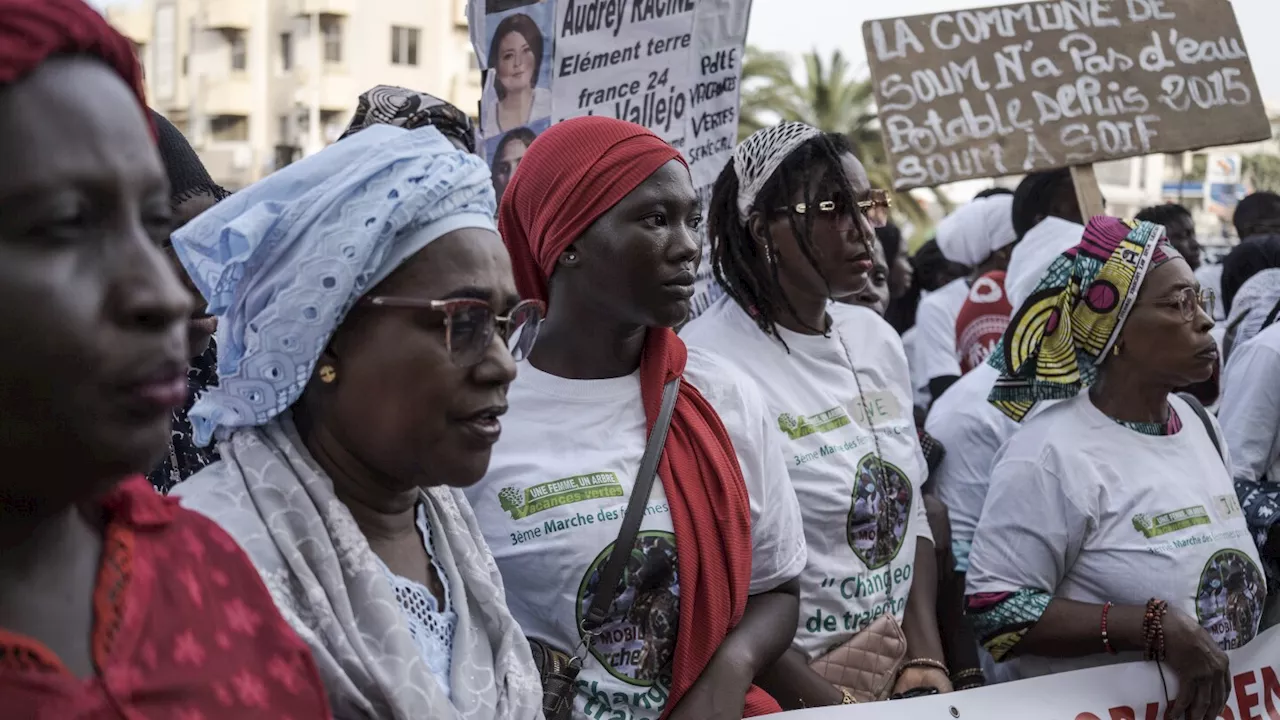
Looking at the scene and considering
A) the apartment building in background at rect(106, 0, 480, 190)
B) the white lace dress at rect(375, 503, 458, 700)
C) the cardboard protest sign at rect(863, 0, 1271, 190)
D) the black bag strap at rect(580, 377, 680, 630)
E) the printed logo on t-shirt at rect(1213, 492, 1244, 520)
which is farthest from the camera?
the apartment building in background at rect(106, 0, 480, 190)

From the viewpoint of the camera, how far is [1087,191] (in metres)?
5.88

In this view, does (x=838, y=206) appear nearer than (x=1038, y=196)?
Yes

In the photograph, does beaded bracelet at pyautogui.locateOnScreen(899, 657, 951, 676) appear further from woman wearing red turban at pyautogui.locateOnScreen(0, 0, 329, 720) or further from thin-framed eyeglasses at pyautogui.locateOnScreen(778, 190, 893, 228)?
woman wearing red turban at pyautogui.locateOnScreen(0, 0, 329, 720)

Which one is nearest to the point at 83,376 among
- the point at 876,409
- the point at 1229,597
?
the point at 876,409

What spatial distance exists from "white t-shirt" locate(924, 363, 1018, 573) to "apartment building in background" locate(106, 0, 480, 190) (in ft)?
140

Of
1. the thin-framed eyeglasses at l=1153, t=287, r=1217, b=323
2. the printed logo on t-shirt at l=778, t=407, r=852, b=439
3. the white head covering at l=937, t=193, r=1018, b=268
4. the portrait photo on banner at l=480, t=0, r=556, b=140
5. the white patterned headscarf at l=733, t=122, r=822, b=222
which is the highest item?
the white head covering at l=937, t=193, r=1018, b=268

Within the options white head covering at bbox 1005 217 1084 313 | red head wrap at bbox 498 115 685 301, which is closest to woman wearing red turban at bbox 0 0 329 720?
red head wrap at bbox 498 115 685 301

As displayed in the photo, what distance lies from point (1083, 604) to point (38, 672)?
128 inches

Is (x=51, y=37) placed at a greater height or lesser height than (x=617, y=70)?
lesser

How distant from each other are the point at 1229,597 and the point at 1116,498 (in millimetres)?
450

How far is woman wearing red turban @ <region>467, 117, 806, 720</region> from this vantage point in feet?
10.0

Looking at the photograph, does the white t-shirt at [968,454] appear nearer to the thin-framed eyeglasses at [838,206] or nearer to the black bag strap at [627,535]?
the thin-framed eyeglasses at [838,206]

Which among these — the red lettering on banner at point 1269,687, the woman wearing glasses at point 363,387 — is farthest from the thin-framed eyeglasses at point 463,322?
the red lettering on banner at point 1269,687

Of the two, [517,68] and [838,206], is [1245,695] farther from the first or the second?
[517,68]
